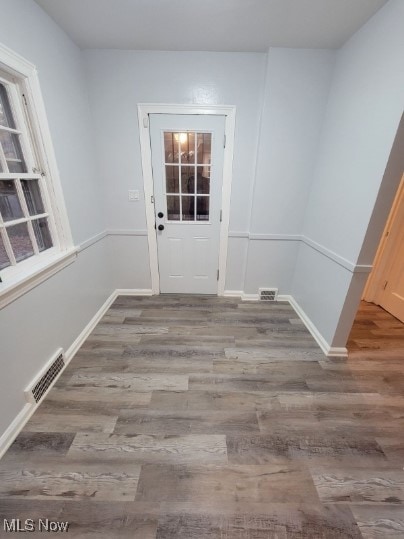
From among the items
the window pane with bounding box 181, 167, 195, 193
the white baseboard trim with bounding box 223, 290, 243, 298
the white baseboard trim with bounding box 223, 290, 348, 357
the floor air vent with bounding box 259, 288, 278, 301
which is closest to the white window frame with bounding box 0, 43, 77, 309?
the window pane with bounding box 181, 167, 195, 193

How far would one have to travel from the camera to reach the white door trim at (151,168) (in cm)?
219

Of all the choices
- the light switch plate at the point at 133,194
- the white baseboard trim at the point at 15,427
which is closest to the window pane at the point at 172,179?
the light switch plate at the point at 133,194

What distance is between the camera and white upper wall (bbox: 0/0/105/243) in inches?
54.1

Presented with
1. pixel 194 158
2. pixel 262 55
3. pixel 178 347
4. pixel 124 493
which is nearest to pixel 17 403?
pixel 124 493

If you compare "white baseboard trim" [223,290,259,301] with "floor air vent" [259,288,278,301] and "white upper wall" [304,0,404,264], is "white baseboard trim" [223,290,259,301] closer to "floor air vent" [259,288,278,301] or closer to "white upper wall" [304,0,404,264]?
"floor air vent" [259,288,278,301]

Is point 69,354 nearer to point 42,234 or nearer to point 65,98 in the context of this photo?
point 42,234

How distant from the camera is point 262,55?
204 cm

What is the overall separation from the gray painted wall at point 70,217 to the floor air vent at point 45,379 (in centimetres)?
4

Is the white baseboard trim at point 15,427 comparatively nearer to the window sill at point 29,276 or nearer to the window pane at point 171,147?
the window sill at point 29,276

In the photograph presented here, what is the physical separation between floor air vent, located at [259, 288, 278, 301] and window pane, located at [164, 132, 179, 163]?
6.10 feet

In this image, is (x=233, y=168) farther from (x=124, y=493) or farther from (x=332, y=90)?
(x=124, y=493)

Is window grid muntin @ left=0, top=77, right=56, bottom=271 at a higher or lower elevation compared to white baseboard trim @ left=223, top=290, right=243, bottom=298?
higher

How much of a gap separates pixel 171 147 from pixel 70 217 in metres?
1.27

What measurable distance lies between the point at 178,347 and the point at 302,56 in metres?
2.89
